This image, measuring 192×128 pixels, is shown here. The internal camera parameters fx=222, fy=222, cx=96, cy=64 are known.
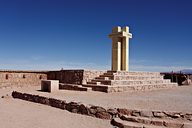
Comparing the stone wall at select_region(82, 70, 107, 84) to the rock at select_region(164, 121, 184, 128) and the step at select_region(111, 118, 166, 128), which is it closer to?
the step at select_region(111, 118, 166, 128)

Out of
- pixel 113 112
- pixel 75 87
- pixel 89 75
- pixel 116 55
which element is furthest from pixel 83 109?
pixel 116 55

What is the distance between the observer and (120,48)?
1897 centimetres

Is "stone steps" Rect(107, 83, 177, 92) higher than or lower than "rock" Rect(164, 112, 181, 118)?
higher

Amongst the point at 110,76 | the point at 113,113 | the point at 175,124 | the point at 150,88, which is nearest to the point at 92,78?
the point at 110,76

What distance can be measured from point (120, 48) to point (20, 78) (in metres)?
8.78

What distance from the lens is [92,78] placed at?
1653 centimetres

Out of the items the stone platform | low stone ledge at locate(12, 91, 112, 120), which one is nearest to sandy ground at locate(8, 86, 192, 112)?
low stone ledge at locate(12, 91, 112, 120)

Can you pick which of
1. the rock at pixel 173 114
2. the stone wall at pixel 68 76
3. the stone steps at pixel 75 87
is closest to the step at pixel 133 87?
the stone steps at pixel 75 87

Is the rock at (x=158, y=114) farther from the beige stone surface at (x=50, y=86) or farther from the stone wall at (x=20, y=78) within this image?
the stone wall at (x=20, y=78)

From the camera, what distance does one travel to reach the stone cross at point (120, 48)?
1867 centimetres

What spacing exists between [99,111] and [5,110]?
168 inches

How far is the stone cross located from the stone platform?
1.84m

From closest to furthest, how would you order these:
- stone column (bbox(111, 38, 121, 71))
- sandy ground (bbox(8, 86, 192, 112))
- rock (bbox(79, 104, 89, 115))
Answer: sandy ground (bbox(8, 86, 192, 112)), rock (bbox(79, 104, 89, 115)), stone column (bbox(111, 38, 121, 71))

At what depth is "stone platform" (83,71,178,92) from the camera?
13812mm
